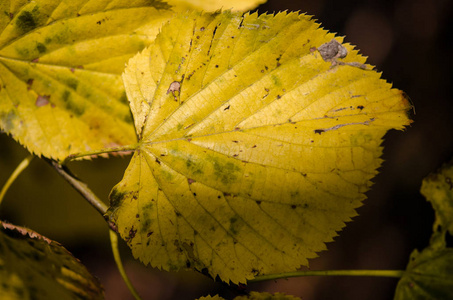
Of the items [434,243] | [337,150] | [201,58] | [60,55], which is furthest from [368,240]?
[60,55]

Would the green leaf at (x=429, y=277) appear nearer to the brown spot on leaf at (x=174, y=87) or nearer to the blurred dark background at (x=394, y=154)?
the brown spot on leaf at (x=174, y=87)

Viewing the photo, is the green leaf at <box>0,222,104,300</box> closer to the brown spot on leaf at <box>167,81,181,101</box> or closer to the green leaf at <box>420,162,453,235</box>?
the brown spot on leaf at <box>167,81,181,101</box>

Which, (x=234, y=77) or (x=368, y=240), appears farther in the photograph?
(x=368, y=240)

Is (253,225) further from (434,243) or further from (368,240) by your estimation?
(368,240)

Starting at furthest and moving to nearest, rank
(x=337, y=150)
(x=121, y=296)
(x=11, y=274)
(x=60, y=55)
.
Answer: (x=121, y=296)
(x=60, y=55)
(x=337, y=150)
(x=11, y=274)

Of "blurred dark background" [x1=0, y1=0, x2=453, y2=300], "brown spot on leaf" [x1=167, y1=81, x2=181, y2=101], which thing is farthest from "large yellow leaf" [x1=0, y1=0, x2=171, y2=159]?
"blurred dark background" [x1=0, y1=0, x2=453, y2=300]

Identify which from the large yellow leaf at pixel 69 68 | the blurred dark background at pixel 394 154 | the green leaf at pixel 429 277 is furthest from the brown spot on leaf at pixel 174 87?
the blurred dark background at pixel 394 154
